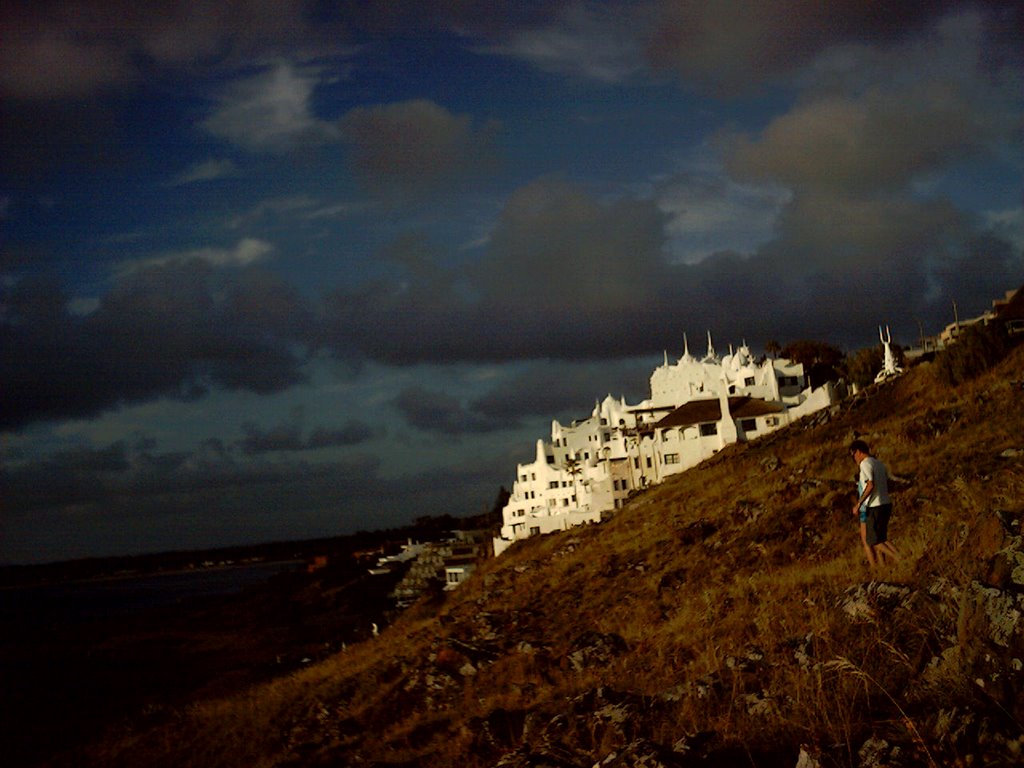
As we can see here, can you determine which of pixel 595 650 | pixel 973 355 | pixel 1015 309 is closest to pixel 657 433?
pixel 973 355

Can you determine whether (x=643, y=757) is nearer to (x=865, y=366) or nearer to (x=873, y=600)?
(x=873, y=600)

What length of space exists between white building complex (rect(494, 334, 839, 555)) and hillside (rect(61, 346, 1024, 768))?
2314cm

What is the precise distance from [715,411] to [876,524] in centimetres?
4990

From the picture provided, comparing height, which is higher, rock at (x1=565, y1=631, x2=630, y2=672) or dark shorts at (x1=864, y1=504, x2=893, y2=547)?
dark shorts at (x1=864, y1=504, x2=893, y2=547)

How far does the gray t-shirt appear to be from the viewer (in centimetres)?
1273

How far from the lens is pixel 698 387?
8094 centimetres

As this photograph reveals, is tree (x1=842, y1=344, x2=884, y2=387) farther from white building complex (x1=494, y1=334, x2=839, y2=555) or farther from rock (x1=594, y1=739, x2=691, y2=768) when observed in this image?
rock (x1=594, y1=739, x2=691, y2=768)

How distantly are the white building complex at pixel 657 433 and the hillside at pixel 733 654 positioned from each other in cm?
2314

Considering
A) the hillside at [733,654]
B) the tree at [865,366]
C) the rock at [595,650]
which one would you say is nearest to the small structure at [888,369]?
the tree at [865,366]

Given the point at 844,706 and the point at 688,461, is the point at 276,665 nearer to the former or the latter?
the point at 688,461

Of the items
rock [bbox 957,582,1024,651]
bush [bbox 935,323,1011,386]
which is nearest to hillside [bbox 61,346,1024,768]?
rock [bbox 957,582,1024,651]

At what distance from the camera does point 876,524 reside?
41.9 ft

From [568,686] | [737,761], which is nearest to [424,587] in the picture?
[568,686]

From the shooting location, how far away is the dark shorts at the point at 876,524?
1272cm
